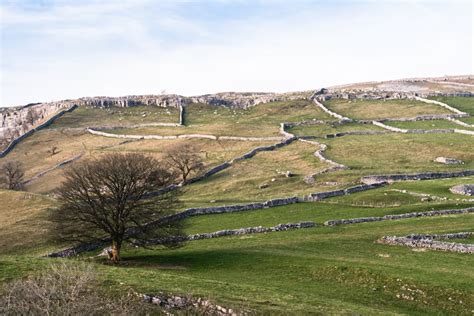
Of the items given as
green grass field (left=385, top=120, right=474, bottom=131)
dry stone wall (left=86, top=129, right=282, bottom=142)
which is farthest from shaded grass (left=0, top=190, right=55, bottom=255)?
green grass field (left=385, top=120, right=474, bottom=131)

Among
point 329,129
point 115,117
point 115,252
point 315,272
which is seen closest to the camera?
point 315,272

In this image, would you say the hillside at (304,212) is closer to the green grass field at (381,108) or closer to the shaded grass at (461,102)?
the shaded grass at (461,102)

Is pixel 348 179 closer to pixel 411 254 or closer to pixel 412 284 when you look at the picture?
pixel 411 254

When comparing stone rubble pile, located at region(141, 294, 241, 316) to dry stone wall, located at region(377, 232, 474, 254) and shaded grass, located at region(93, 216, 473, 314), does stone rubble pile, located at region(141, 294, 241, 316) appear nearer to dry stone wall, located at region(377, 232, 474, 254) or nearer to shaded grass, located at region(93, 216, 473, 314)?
shaded grass, located at region(93, 216, 473, 314)

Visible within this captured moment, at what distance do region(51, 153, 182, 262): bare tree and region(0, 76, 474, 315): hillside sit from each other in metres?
2.00

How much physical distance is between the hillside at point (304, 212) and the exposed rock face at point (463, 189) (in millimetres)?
1073

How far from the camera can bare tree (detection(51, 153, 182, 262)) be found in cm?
3938

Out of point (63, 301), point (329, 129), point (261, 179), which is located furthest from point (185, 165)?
point (63, 301)

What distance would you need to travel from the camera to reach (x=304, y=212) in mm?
57219

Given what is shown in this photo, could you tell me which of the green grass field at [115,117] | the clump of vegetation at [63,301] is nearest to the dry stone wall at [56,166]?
the green grass field at [115,117]

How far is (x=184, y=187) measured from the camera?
85562 mm

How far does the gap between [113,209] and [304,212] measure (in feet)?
78.0

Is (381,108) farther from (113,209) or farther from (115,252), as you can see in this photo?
(115,252)

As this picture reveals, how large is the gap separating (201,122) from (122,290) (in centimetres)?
13599
